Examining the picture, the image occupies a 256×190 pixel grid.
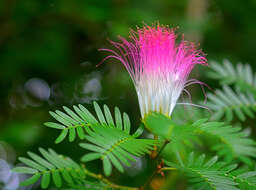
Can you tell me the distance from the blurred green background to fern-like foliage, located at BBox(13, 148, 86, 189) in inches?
59.6

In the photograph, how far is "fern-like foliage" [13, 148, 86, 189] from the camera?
1214 millimetres

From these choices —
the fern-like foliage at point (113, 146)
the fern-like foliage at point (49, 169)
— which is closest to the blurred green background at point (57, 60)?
the fern-like foliage at point (49, 169)

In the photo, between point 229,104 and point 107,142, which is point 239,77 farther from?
point 107,142

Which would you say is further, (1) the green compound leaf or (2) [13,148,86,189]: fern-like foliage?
(2) [13,148,86,189]: fern-like foliage

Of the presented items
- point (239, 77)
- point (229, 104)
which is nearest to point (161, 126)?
point (229, 104)

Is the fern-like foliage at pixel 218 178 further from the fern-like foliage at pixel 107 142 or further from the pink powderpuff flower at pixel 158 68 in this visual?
the pink powderpuff flower at pixel 158 68

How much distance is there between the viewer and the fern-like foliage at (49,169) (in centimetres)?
121

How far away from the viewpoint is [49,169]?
4.21 ft

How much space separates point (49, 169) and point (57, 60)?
2.63 meters

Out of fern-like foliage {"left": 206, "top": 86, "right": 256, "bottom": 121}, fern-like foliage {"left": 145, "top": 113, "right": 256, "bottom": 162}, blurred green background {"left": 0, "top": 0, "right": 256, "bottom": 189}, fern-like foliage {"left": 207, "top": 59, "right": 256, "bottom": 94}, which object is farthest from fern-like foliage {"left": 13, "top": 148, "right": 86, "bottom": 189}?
blurred green background {"left": 0, "top": 0, "right": 256, "bottom": 189}

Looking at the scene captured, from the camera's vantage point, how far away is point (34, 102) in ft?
11.2

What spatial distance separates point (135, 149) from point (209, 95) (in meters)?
1.16

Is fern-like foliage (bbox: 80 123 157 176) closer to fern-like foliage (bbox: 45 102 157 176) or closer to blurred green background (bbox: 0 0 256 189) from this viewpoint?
fern-like foliage (bbox: 45 102 157 176)

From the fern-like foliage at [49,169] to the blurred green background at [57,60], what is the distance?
1514 mm
